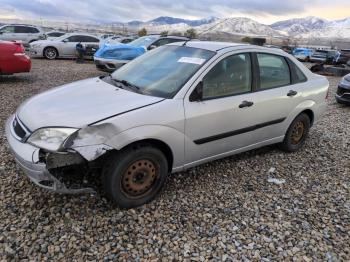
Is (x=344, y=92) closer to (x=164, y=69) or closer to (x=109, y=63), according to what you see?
(x=164, y=69)

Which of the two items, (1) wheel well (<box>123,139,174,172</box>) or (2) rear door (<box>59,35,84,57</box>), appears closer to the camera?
(1) wheel well (<box>123,139,174,172</box>)

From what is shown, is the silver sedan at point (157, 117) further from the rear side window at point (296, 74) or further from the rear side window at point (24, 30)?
the rear side window at point (24, 30)

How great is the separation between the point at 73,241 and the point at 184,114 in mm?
1566

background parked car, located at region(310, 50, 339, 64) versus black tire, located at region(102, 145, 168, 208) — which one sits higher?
black tire, located at region(102, 145, 168, 208)

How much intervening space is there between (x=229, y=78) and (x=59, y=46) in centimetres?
1416

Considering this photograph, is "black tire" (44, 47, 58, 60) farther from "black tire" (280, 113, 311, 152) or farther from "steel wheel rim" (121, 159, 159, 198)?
"steel wheel rim" (121, 159, 159, 198)

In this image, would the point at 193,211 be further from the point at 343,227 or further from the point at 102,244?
the point at 343,227

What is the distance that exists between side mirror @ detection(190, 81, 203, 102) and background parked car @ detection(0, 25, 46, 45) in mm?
17937

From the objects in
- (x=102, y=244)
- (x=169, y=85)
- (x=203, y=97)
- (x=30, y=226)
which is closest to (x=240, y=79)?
(x=203, y=97)

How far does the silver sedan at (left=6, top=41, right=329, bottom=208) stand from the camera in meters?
2.87

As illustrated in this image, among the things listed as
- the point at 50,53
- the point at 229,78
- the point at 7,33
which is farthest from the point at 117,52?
the point at 7,33

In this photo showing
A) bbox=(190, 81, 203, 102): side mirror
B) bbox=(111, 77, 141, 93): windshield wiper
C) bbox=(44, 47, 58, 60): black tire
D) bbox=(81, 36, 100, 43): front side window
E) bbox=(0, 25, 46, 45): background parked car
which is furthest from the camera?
bbox=(0, 25, 46, 45): background parked car

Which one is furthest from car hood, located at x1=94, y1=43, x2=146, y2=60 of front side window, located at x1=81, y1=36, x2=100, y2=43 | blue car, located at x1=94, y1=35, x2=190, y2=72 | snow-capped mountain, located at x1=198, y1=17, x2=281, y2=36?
snow-capped mountain, located at x1=198, y1=17, x2=281, y2=36

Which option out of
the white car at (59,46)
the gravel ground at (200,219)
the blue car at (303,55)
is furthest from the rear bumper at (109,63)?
the blue car at (303,55)
